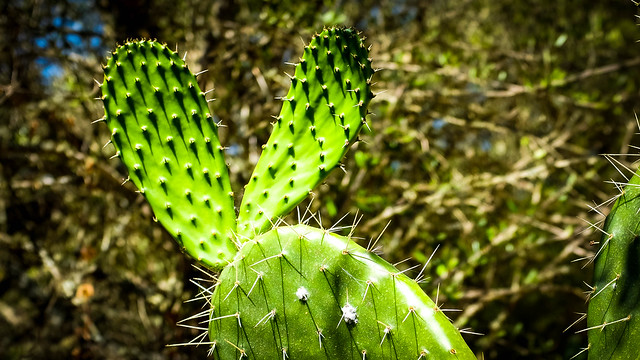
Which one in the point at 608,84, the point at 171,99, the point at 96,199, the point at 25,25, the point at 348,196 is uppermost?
the point at 25,25

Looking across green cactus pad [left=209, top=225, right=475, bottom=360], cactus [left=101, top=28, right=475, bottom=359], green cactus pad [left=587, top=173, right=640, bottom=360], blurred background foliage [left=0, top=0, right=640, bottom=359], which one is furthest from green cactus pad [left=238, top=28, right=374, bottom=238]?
blurred background foliage [left=0, top=0, right=640, bottom=359]

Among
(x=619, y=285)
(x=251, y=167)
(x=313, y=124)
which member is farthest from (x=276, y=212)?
(x=251, y=167)

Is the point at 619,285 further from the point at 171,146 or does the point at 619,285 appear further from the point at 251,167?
the point at 251,167

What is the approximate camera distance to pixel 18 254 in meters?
2.76

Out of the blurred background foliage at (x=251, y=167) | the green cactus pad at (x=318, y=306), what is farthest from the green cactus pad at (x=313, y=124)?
the blurred background foliage at (x=251, y=167)

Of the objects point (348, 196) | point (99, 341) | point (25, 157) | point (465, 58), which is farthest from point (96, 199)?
point (465, 58)

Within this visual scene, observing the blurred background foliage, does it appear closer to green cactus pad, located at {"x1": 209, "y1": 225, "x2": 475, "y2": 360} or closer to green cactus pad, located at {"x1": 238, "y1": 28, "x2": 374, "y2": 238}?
green cactus pad, located at {"x1": 238, "y1": 28, "x2": 374, "y2": 238}

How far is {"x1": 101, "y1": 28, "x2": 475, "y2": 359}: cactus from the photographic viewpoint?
3.54 feet

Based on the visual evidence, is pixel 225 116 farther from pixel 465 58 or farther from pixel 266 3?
pixel 465 58

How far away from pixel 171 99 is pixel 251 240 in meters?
0.42

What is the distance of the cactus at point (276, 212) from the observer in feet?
3.54

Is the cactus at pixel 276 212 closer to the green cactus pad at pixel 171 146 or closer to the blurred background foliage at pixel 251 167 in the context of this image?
the green cactus pad at pixel 171 146

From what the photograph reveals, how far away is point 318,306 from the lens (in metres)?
1.10

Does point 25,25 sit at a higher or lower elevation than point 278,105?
higher
